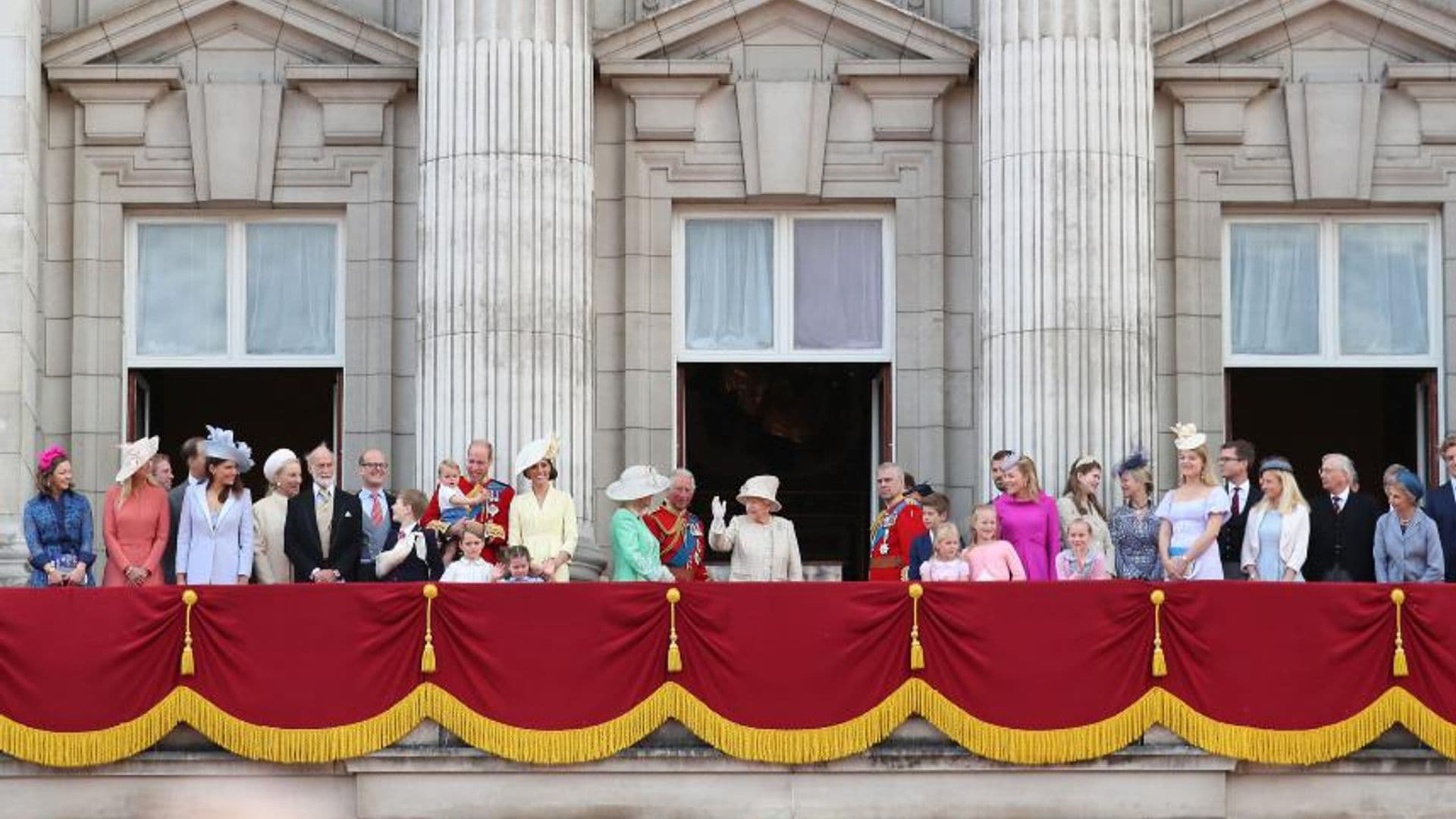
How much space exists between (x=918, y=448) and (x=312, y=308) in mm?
5979

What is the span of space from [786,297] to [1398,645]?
8.78 meters

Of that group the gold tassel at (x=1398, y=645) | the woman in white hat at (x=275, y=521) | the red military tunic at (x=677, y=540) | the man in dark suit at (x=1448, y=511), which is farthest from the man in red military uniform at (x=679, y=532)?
the man in dark suit at (x=1448, y=511)

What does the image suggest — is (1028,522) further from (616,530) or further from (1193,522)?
(616,530)

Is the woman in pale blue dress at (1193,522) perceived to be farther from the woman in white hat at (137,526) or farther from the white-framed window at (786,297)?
the woman in white hat at (137,526)

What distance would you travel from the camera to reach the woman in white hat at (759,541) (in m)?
29.2

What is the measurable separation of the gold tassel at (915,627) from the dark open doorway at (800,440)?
7.15 m

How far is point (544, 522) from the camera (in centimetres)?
2869

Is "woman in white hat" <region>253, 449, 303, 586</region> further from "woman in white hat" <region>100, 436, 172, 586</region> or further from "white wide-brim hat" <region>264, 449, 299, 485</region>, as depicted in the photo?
"woman in white hat" <region>100, 436, 172, 586</region>

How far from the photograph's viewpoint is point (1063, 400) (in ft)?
→ 105

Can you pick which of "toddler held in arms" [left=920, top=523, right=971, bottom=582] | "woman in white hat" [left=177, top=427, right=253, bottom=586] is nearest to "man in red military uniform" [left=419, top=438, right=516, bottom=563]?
"woman in white hat" [left=177, top=427, right=253, bottom=586]

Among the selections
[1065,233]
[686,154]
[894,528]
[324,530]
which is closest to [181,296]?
[686,154]

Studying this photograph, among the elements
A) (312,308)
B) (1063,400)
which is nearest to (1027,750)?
(1063,400)

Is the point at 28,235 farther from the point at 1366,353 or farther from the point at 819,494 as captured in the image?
the point at 1366,353

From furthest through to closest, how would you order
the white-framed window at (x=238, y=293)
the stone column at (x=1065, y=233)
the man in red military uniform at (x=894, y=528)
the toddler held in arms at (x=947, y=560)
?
the white-framed window at (x=238, y=293)
the stone column at (x=1065, y=233)
the man in red military uniform at (x=894, y=528)
the toddler held in arms at (x=947, y=560)
